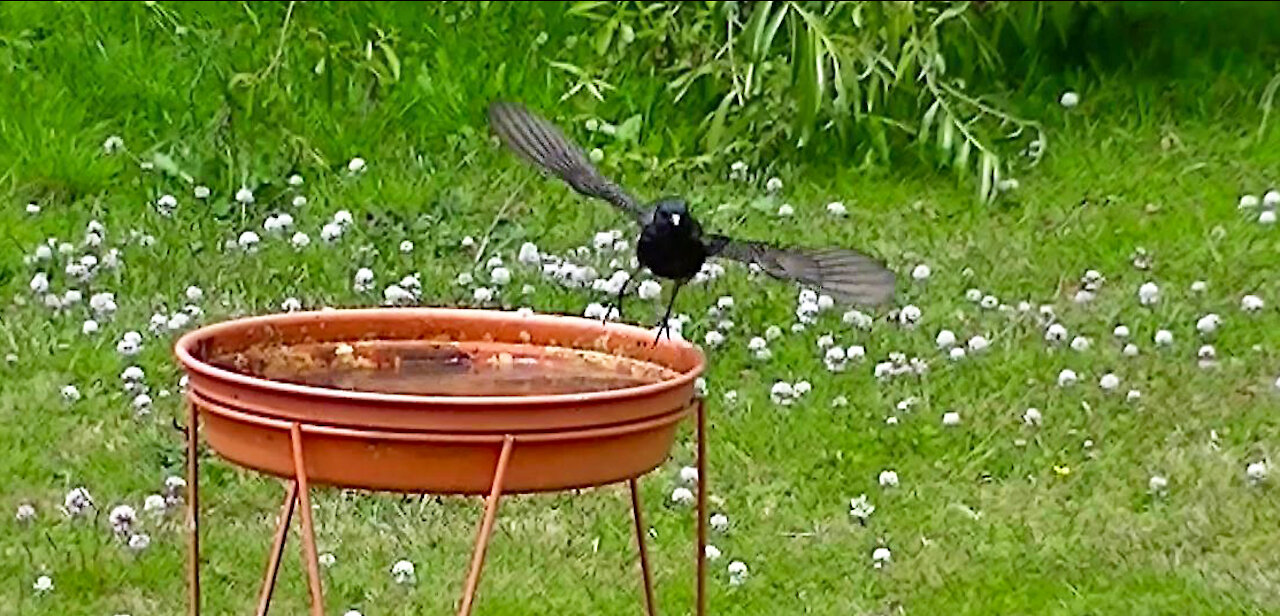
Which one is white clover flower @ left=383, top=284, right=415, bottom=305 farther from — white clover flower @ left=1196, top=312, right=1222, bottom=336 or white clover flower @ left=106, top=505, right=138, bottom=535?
white clover flower @ left=1196, top=312, right=1222, bottom=336

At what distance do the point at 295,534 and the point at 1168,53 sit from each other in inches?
154

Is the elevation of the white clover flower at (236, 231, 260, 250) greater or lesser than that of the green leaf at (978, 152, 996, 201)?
greater

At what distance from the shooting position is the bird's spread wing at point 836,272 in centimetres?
254

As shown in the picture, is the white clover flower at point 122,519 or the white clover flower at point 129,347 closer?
the white clover flower at point 122,519

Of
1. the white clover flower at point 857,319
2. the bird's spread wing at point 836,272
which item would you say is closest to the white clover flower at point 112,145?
the white clover flower at point 857,319

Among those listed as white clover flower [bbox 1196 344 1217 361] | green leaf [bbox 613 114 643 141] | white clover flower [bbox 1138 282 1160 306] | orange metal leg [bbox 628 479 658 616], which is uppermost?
orange metal leg [bbox 628 479 658 616]

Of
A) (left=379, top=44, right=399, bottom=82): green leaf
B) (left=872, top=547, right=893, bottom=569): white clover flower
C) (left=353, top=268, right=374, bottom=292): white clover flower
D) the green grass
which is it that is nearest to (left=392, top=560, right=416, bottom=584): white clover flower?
the green grass

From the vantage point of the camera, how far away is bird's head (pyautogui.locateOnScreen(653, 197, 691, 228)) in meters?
2.74

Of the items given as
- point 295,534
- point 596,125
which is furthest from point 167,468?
point 596,125

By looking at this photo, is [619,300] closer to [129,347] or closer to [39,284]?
[129,347]

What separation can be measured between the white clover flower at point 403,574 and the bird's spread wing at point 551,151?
0.93m

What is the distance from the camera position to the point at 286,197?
560 cm

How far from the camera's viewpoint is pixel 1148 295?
5008 millimetres

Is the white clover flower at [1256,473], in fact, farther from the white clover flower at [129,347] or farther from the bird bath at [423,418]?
the white clover flower at [129,347]
